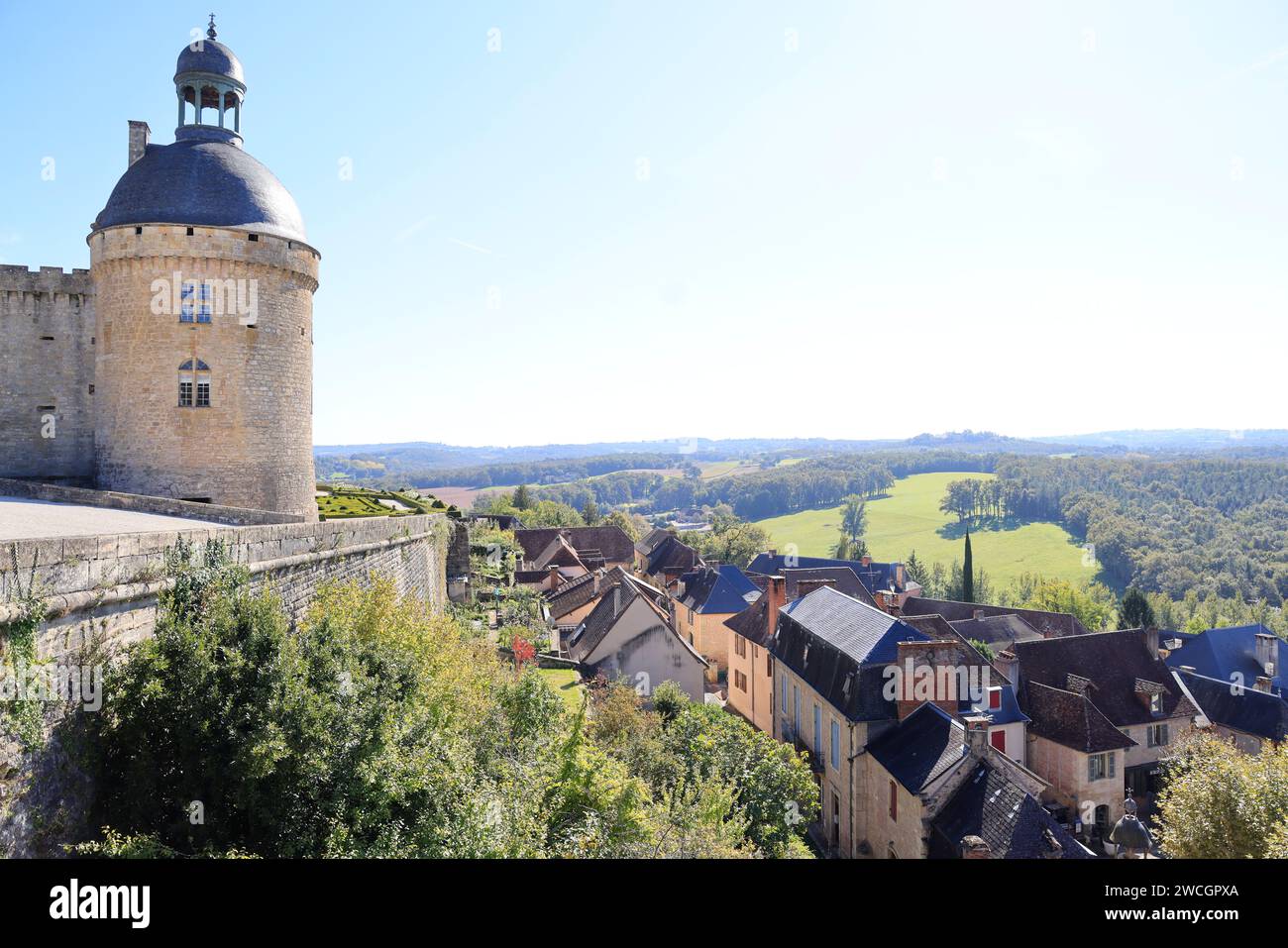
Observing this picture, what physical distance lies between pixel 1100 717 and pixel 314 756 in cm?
3080

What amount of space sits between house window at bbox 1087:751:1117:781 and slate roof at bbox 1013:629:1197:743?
2.91 m

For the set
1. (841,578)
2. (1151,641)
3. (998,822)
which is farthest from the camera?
(841,578)

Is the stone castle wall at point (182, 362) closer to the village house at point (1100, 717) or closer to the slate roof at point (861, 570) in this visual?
the village house at point (1100, 717)

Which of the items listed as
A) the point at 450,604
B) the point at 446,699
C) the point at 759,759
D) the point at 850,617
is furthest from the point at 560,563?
the point at 446,699

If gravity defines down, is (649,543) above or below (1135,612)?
above

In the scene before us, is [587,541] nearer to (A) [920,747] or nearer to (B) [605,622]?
(B) [605,622]

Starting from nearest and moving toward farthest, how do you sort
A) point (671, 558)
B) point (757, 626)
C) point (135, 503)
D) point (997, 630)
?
point (135, 503)
point (757, 626)
point (997, 630)
point (671, 558)

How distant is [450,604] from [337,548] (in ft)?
57.9

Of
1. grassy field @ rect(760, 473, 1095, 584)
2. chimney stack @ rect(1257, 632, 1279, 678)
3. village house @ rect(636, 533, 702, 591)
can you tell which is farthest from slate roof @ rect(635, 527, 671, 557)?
chimney stack @ rect(1257, 632, 1279, 678)

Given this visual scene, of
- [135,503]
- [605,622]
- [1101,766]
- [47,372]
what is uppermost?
[47,372]

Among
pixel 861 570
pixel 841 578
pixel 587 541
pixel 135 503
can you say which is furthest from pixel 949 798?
pixel 587 541

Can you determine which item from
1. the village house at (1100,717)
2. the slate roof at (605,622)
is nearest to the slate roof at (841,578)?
the slate roof at (605,622)

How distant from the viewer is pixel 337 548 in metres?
18.1

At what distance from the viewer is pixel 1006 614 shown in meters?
55.8
